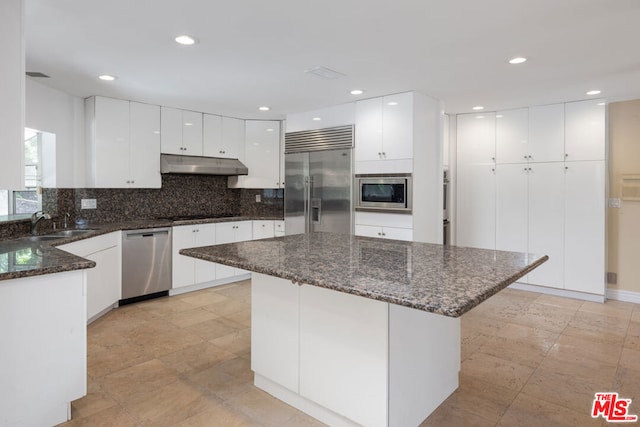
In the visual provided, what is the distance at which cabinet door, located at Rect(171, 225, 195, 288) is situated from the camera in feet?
14.6

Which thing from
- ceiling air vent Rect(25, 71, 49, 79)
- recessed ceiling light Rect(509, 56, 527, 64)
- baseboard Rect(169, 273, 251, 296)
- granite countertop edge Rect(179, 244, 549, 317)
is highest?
ceiling air vent Rect(25, 71, 49, 79)

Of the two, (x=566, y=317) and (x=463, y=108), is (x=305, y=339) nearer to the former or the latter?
(x=566, y=317)

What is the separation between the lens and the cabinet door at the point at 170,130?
15.3ft

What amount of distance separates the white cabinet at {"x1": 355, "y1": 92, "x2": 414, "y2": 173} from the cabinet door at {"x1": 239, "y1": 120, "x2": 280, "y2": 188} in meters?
1.55

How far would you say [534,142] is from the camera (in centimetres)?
470

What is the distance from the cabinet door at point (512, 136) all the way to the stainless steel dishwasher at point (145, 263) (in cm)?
429

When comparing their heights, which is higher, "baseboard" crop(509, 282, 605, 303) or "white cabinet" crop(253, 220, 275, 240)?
"white cabinet" crop(253, 220, 275, 240)

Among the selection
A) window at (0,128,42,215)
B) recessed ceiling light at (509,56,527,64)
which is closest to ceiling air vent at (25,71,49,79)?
window at (0,128,42,215)

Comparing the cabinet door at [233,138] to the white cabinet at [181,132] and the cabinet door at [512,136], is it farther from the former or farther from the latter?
the cabinet door at [512,136]

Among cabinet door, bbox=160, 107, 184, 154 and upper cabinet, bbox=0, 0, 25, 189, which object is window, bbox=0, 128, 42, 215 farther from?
upper cabinet, bbox=0, 0, 25, 189

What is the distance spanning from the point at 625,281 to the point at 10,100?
19.3ft

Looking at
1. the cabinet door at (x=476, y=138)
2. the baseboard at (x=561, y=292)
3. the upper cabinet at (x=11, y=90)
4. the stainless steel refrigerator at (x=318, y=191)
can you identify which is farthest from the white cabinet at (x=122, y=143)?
the baseboard at (x=561, y=292)

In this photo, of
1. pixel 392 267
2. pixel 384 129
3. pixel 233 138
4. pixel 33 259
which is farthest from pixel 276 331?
pixel 233 138

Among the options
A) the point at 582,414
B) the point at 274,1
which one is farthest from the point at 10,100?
the point at 582,414
